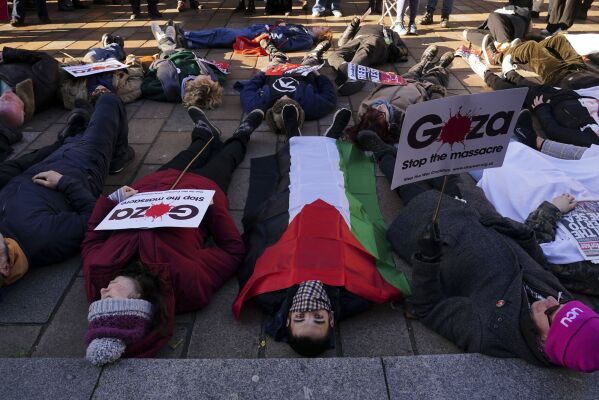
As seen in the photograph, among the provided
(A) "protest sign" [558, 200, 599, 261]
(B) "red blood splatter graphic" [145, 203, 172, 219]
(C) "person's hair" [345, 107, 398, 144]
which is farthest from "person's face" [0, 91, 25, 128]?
(A) "protest sign" [558, 200, 599, 261]

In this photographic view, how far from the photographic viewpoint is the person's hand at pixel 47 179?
3039 millimetres

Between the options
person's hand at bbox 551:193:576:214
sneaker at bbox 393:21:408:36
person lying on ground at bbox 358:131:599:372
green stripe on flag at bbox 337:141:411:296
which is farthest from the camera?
sneaker at bbox 393:21:408:36

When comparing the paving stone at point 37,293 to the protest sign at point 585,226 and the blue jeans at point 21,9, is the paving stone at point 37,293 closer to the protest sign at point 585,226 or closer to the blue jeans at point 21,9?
the protest sign at point 585,226

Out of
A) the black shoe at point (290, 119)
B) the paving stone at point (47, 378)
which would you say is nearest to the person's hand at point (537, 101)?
the black shoe at point (290, 119)

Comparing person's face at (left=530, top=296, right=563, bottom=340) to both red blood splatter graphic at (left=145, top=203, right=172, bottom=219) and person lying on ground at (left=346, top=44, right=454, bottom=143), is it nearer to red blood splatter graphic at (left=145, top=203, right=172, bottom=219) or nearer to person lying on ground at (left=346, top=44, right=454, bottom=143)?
red blood splatter graphic at (left=145, top=203, right=172, bottom=219)

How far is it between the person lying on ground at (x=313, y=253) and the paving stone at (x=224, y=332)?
0.27 feet

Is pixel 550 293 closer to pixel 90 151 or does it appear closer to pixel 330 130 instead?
pixel 330 130

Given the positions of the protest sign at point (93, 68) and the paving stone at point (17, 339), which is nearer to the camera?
the paving stone at point (17, 339)

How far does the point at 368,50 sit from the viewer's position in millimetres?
6016

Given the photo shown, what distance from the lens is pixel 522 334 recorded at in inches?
80.7

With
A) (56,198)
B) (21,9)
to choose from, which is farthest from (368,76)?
(21,9)

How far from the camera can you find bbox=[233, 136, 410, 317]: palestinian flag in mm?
2537

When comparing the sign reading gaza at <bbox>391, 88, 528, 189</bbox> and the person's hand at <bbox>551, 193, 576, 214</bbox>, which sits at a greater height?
the sign reading gaza at <bbox>391, 88, 528, 189</bbox>

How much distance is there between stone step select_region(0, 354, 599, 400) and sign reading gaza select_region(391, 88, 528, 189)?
89cm
